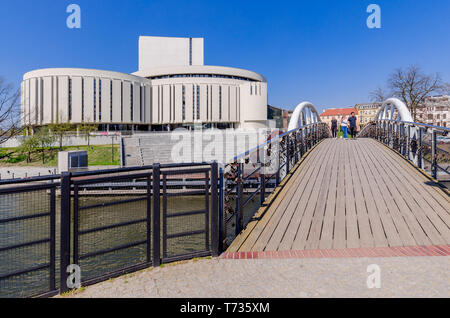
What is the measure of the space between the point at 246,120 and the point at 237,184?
3090 inches

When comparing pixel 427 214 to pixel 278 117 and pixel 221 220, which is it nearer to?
pixel 221 220

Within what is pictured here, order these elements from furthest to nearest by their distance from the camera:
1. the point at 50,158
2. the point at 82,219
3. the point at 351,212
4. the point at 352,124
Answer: the point at 50,158 < the point at 352,124 < the point at 351,212 < the point at 82,219

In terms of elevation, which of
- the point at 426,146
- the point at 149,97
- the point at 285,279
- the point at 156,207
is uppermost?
the point at 149,97

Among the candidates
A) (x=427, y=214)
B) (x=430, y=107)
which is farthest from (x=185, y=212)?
(x=430, y=107)

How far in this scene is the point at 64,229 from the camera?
291cm

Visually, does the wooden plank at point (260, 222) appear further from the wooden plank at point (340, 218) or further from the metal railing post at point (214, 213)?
the wooden plank at point (340, 218)

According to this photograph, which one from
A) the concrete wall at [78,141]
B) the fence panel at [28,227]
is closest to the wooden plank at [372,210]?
the fence panel at [28,227]

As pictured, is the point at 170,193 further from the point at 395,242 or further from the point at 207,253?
the point at 395,242

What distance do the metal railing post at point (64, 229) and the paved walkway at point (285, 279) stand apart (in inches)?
7.0

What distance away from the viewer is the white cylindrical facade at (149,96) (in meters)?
65.0

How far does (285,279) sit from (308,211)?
2.15 m

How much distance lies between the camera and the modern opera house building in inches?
2559
